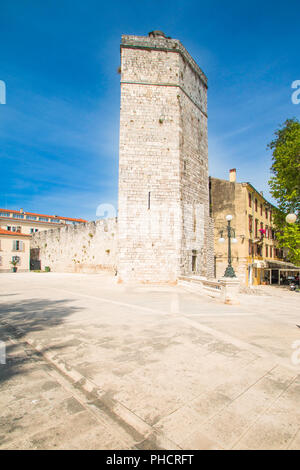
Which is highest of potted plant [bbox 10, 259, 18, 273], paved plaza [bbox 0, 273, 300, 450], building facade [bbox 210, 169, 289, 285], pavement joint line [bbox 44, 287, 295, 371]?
building facade [bbox 210, 169, 289, 285]

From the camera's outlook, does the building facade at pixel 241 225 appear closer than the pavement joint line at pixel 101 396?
No

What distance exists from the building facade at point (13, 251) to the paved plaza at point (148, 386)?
27.9 m

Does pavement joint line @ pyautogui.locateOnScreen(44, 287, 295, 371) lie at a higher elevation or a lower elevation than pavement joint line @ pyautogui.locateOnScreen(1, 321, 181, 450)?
lower

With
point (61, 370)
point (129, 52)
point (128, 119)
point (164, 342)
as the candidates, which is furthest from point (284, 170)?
point (61, 370)

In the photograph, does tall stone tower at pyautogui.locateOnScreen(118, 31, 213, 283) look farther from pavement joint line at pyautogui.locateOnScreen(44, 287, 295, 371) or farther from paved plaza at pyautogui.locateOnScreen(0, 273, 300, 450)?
paved plaza at pyautogui.locateOnScreen(0, 273, 300, 450)

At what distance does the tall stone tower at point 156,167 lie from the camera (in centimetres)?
1415

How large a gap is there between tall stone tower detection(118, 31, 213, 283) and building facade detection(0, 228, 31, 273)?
2154 cm

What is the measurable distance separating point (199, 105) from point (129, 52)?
19.3 ft

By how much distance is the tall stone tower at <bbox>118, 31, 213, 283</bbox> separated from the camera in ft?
46.4

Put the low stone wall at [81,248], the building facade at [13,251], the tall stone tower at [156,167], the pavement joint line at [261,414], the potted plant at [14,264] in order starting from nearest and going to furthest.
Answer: the pavement joint line at [261,414], the tall stone tower at [156,167], the low stone wall at [81,248], the building facade at [13,251], the potted plant at [14,264]

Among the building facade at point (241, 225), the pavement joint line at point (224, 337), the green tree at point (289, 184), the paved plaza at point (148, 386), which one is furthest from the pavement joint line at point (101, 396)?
the building facade at point (241, 225)

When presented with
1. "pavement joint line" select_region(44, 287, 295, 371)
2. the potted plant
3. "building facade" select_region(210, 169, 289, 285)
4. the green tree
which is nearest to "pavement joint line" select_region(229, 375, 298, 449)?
"pavement joint line" select_region(44, 287, 295, 371)

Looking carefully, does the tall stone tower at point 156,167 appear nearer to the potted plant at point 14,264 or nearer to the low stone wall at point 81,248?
the low stone wall at point 81,248

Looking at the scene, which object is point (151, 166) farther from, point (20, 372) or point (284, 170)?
point (20, 372)
